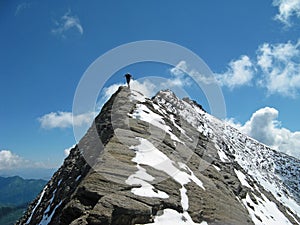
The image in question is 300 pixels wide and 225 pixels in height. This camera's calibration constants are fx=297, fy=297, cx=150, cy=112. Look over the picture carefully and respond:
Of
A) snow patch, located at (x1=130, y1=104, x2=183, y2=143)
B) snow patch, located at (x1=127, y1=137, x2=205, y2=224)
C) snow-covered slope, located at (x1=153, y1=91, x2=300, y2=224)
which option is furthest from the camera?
snow-covered slope, located at (x1=153, y1=91, x2=300, y2=224)

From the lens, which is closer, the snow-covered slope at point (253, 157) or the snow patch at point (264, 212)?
the snow patch at point (264, 212)

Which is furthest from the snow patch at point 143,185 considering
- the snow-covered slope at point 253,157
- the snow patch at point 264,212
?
the snow-covered slope at point 253,157

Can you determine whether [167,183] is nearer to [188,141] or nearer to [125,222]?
[125,222]

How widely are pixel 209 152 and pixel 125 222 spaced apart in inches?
1192

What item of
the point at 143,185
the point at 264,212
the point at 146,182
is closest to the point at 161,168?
the point at 146,182

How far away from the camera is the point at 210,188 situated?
101 ft

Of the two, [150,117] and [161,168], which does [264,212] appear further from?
[161,168]

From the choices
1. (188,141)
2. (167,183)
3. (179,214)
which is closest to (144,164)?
(167,183)

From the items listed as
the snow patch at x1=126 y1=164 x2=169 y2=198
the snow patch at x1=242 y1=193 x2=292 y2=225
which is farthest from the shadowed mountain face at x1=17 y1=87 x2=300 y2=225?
the snow patch at x1=242 y1=193 x2=292 y2=225

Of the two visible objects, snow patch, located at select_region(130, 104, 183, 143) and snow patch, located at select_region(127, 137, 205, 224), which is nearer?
snow patch, located at select_region(127, 137, 205, 224)

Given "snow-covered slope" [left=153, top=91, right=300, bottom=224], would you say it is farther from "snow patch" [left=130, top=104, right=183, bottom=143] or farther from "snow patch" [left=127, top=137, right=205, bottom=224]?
"snow patch" [left=127, top=137, right=205, bottom=224]

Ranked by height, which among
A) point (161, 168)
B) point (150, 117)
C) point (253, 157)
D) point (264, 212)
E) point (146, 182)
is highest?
point (253, 157)

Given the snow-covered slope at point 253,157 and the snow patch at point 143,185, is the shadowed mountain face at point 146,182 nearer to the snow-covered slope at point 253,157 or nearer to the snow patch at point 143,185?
the snow patch at point 143,185

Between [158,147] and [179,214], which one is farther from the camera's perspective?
[158,147]
